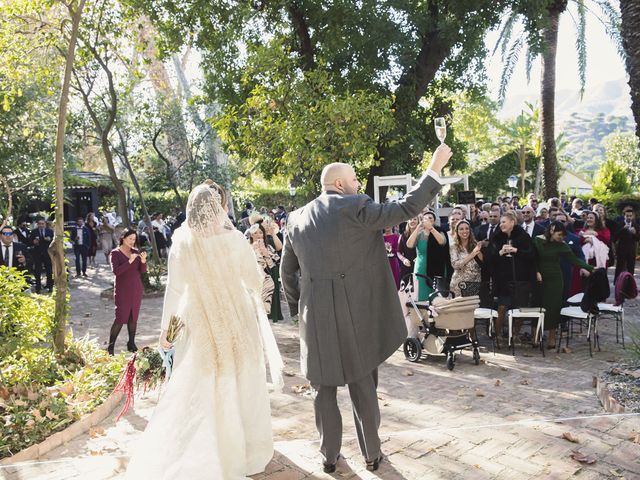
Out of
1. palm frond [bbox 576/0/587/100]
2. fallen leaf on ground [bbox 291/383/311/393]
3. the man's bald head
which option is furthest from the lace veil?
palm frond [bbox 576/0/587/100]

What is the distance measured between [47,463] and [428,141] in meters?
15.0

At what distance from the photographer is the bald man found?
402 centimetres

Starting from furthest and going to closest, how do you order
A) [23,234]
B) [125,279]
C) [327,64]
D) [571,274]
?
[23,234] < [327,64] < [571,274] < [125,279]

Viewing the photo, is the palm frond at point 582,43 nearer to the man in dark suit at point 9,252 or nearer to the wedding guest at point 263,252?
the wedding guest at point 263,252

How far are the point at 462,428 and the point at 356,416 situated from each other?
1188mm

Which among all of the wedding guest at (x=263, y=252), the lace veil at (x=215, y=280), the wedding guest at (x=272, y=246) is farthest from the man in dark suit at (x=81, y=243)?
the lace veil at (x=215, y=280)

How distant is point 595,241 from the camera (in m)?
10.7

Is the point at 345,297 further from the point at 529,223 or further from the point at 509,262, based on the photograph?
the point at 529,223

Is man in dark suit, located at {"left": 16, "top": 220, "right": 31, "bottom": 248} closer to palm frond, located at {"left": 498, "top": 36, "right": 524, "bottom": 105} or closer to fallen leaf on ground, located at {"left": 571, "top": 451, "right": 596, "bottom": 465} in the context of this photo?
palm frond, located at {"left": 498, "top": 36, "right": 524, "bottom": 105}

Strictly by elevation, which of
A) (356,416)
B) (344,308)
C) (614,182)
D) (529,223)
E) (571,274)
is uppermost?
(614,182)

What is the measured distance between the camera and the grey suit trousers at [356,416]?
4.10 meters

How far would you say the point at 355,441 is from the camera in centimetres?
474

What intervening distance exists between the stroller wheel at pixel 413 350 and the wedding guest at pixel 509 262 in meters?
1.31

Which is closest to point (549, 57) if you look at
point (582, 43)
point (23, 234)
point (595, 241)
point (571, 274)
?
point (582, 43)
